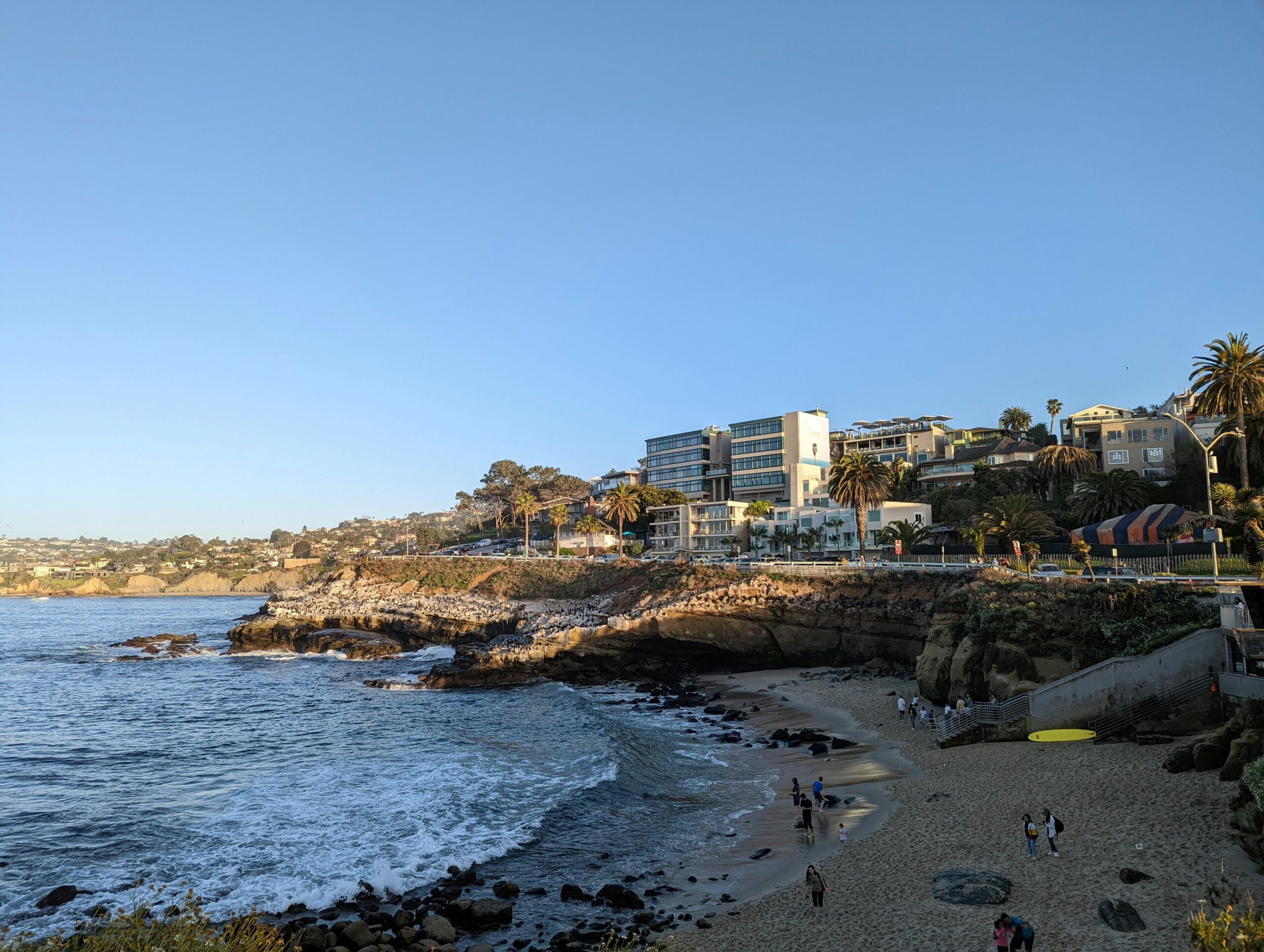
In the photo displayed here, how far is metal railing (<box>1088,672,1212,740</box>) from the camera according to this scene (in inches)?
1074

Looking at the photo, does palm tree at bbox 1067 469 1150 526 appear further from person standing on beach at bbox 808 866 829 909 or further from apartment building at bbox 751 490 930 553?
person standing on beach at bbox 808 866 829 909

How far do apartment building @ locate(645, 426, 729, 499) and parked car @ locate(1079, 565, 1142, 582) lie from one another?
9156 centimetres

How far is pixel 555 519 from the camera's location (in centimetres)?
12106

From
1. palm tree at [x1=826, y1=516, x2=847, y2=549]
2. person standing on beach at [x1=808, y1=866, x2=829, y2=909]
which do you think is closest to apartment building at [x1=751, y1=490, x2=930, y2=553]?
palm tree at [x1=826, y1=516, x2=847, y2=549]

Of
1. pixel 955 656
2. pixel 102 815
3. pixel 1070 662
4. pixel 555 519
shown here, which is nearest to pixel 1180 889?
pixel 1070 662

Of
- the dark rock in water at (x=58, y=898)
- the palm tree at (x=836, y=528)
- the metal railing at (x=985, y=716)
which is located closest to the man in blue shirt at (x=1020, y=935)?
the metal railing at (x=985, y=716)

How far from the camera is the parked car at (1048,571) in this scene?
135 ft

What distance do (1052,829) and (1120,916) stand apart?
4.14 metres

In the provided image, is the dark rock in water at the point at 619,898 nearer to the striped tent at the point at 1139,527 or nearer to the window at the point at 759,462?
the striped tent at the point at 1139,527

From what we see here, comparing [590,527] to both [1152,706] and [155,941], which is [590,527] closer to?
[1152,706]

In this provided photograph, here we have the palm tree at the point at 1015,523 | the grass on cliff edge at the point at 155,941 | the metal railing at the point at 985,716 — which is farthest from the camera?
the palm tree at the point at 1015,523

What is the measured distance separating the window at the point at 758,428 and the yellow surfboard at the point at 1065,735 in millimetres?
97323

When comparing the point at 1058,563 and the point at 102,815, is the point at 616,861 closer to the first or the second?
the point at 102,815

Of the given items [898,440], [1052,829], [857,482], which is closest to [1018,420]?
[898,440]
